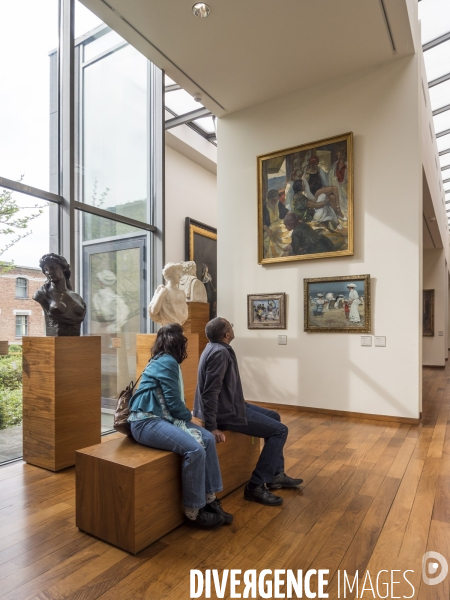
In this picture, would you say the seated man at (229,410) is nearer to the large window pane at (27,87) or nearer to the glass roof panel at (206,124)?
the large window pane at (27,87)

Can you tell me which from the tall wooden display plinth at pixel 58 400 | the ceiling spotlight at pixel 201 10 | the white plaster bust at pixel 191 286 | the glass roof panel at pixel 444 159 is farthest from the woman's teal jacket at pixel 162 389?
the glass roof panel at pixel 444 159

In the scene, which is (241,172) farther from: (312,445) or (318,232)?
(312,445)

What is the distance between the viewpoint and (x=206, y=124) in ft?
39.7

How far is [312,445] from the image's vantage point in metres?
5.39

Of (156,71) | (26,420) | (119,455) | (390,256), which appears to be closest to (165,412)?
(119,455)

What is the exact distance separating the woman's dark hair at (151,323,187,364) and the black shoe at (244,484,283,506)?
53.0 inches

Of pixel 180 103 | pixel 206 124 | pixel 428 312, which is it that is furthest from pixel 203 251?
pixel 428 312

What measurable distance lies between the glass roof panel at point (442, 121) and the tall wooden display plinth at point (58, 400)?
11.5 m

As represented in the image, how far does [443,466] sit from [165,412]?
3.25m

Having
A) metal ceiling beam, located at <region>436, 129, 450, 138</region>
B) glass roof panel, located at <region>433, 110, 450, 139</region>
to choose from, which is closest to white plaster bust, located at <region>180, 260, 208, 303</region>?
glass roof panel, located at <region>433, 110, 450, 139</region>

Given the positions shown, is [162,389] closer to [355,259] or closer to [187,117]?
[355,259]

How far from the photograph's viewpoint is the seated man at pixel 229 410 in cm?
347

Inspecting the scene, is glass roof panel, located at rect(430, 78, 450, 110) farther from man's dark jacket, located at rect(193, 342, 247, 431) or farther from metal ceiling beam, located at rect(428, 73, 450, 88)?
man's dark jacket, located at rect(193, 342, 247, 431)

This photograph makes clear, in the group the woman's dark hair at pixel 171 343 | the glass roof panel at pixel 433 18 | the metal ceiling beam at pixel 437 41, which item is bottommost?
the woman's dark hair at pixel 171 343
